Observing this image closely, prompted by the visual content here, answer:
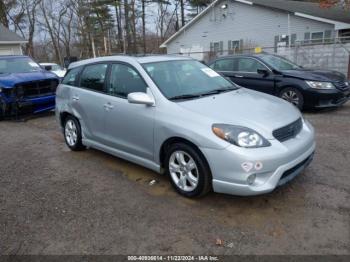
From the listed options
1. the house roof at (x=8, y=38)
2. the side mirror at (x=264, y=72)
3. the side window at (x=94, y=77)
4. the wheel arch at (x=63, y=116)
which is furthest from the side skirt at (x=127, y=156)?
the house roof at (x=8, y=38)

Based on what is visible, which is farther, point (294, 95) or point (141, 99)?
point (294, 95)

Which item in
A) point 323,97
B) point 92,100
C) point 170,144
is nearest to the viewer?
point 170,144

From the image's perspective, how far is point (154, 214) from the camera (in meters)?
3.58

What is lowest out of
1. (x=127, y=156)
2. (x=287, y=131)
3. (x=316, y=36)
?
(x=127, y=156)

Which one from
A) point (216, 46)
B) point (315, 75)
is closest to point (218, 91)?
point (315, 75)

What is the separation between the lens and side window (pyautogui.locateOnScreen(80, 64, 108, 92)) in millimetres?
4886

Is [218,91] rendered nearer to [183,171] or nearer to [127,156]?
[183,171]

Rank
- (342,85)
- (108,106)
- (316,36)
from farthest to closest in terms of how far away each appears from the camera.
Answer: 1. (316,36)
2. (342,85)
3. (108,106)

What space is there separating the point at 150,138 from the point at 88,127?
157 cm

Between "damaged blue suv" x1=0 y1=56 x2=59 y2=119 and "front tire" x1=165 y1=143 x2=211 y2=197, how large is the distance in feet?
21.1

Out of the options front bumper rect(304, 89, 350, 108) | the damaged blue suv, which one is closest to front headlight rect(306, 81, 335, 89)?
front bumper rect(304, 89, 350, 108)

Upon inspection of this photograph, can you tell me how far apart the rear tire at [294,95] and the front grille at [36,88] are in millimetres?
6357

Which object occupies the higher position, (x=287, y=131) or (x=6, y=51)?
(x=6, y=51)

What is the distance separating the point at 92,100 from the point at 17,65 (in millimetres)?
6282
